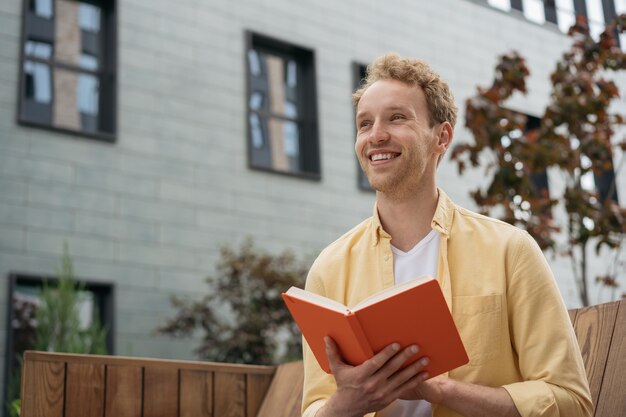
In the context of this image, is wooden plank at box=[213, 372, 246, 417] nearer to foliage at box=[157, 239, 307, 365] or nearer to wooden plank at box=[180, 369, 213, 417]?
wooden plank at box=[180, 369, 213, 417]

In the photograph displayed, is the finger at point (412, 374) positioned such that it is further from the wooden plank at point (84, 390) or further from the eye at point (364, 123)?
the wooden plank at point (84, 390)

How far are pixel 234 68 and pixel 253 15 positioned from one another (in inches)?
32.5

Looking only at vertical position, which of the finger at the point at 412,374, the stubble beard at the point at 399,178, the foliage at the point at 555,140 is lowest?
the finger at the point at 412,374

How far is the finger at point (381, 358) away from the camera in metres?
2.15

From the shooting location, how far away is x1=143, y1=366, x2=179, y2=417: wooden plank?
3.87m

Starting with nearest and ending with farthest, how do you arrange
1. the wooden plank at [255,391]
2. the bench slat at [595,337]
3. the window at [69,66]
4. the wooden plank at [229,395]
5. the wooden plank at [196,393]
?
1. the bench slat at [595,337]
2. the wooden plank at [196,393]
3. the wooden plank at [229,395]
4. the wooden plank at [255,391]
5. the window at [69,66]

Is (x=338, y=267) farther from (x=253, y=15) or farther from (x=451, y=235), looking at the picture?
(x=253, y=15)

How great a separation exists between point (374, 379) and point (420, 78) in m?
0.93

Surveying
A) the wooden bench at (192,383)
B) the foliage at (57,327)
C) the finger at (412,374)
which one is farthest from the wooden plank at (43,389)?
the foliage at (57,327)

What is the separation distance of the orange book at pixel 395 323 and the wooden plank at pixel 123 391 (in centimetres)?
176

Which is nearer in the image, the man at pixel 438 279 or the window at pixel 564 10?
the man at pixel 438 279

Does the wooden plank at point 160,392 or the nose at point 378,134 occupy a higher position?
the nose at point 378,134

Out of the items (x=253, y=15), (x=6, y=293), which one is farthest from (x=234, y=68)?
(x=6, y=293)

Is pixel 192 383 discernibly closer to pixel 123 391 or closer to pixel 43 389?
pixel 123 391
